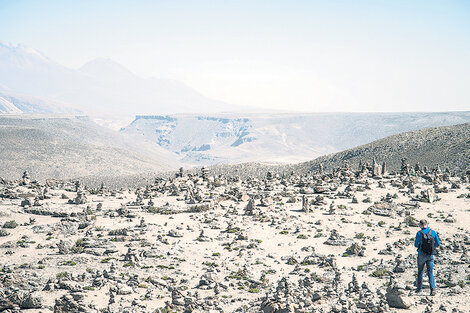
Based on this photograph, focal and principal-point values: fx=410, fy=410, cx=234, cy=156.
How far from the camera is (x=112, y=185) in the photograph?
123250mm

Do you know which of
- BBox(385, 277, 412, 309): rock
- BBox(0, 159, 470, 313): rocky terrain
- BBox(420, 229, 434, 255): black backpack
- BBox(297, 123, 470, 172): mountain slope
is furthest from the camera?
BBox(297, 123, 470, 172): mountain slope

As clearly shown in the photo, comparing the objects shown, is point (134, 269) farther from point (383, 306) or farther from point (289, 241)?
point (383, 306)

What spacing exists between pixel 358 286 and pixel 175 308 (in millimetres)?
10888

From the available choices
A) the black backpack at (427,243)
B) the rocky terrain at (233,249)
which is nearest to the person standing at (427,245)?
the black backpack at (427,243)

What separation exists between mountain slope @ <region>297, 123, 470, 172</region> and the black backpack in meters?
65.1

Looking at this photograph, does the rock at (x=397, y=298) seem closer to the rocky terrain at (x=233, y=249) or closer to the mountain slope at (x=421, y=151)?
the rocky terrain at (x=233, y=249)

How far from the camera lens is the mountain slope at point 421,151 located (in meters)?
89.3

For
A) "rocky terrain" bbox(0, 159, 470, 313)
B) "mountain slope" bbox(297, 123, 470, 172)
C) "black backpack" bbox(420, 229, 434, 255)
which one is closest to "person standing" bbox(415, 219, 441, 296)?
"black backpack" bbox(420, 229, 434, 255)

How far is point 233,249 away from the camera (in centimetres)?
3619

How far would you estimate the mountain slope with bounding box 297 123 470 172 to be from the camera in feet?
293

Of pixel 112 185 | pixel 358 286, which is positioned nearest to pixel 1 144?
pixel 112 185

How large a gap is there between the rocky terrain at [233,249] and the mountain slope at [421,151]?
95.8 feet

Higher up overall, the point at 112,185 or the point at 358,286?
the point at 358,286

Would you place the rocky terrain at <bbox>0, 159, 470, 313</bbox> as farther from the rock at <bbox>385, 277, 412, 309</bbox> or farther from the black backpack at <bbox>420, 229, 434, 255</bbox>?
the black backpack at <bbox>420, 229, 434, 255</bbox>
